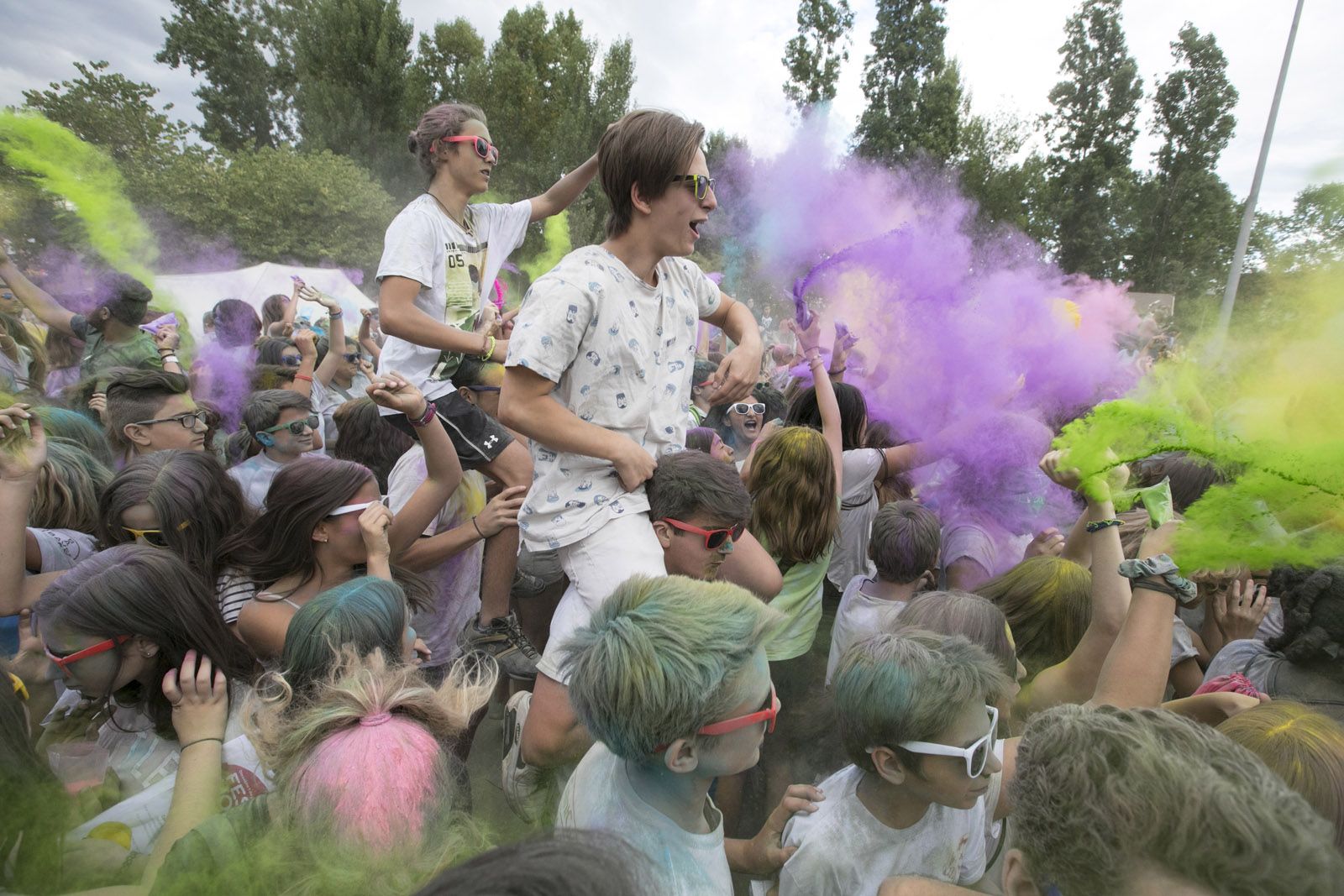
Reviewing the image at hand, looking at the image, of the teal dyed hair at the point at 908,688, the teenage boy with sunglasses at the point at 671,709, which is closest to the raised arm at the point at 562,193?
the teenage boy with sunglasses at the point at 671,709

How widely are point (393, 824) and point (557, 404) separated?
3.85ft

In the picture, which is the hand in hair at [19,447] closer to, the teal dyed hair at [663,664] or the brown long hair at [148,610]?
the brown long hair at [148,610]

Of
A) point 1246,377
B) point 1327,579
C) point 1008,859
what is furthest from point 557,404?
point 1327,579

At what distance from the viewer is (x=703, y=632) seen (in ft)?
4.90

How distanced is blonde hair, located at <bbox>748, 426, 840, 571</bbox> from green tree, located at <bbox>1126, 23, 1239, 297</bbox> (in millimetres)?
3221

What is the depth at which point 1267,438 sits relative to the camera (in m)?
1.63

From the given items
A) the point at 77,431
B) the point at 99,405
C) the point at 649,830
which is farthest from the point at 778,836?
the point at 99,405

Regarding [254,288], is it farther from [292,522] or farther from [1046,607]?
[1046,607]

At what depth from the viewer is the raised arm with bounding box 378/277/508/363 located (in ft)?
9.59

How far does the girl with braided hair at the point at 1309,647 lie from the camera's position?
6.36ft

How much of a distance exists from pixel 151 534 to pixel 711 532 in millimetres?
2096

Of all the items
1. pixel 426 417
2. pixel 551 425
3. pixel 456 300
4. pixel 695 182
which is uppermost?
pixel 695 182

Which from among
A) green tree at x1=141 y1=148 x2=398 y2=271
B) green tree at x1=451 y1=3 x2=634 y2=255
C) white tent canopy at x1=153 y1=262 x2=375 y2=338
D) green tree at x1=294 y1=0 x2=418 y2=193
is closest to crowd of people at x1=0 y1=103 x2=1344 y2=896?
white tent canopy at x1=153 y1=262 x2=375 y2=338

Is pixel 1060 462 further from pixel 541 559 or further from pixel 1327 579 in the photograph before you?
pixel 541 559
